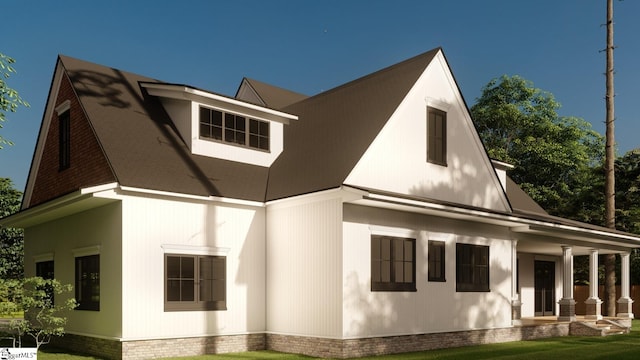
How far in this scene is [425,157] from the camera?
18.2 meters

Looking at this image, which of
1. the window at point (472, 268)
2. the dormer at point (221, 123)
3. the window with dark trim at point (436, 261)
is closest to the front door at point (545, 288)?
the window at point (472, 268)

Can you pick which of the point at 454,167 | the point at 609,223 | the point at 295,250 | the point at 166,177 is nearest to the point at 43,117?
the point at 166,177

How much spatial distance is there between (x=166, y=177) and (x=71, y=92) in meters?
4.61

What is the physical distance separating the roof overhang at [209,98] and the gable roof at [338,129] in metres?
1.23

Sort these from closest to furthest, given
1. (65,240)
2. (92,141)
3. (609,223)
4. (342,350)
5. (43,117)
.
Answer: (342,350) < (92,141) < (65,240) < (43,117) < (609,223)

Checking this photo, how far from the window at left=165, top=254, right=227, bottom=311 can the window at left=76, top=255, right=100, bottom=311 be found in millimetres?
1879

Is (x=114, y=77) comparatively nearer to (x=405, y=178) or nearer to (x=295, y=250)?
(x=295, y=250)

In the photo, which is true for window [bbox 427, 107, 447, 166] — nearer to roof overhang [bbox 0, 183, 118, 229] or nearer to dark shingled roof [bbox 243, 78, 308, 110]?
dark shingled roof [bbox 243, 78, 308, 110]

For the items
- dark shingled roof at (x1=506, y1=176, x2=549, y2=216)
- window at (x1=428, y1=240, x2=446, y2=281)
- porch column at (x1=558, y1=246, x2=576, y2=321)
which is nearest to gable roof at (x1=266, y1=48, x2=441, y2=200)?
window at (x1=428, y1=240, x2=446, y2=281)

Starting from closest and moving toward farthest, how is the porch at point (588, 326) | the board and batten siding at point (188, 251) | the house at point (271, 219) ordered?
1. the board and batten siding at point (188, 251)
2. the house at point (271, 219)
3. the porch at point (588, 326)

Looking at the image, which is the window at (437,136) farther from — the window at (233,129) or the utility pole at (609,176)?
the utility pole at (609,176)

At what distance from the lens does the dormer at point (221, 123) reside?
57.9ft

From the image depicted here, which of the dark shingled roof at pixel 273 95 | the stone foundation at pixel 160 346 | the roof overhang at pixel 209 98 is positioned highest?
the dark shingled roof at pixel 273 95

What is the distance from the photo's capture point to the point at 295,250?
16.6 meters
